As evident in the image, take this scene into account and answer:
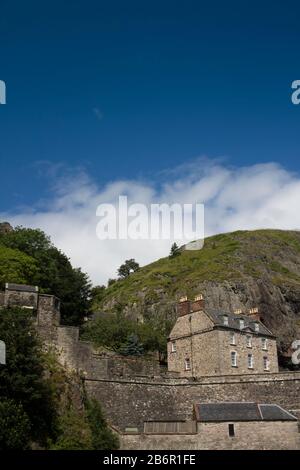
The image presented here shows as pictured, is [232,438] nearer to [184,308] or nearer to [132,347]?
[184,308]

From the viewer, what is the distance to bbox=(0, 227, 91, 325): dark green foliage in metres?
49.0

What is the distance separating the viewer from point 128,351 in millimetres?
52531

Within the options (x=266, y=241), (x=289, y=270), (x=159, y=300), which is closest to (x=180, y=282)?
(x=159, y=300)

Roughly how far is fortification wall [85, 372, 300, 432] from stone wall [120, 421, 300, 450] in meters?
3.13

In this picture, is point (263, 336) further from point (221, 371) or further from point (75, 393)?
point (75, 393)

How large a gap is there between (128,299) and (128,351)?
1427 inches

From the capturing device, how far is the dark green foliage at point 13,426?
96.5 ft

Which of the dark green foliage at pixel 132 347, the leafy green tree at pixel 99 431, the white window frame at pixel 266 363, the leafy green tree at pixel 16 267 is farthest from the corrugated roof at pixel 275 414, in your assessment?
the leafy green tree at pixel 16 267

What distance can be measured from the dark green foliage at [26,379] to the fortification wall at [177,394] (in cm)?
542

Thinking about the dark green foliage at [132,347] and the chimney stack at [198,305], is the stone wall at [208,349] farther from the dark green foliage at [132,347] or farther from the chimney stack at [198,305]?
the dark green foliage at [132,347]

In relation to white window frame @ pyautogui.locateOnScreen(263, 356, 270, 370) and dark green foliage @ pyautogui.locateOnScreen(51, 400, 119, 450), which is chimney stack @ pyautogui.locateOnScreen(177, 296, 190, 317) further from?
dark green foliage @ pyautogui.locateOnScreen(51, 400, 119, 450)

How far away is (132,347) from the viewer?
173ft
